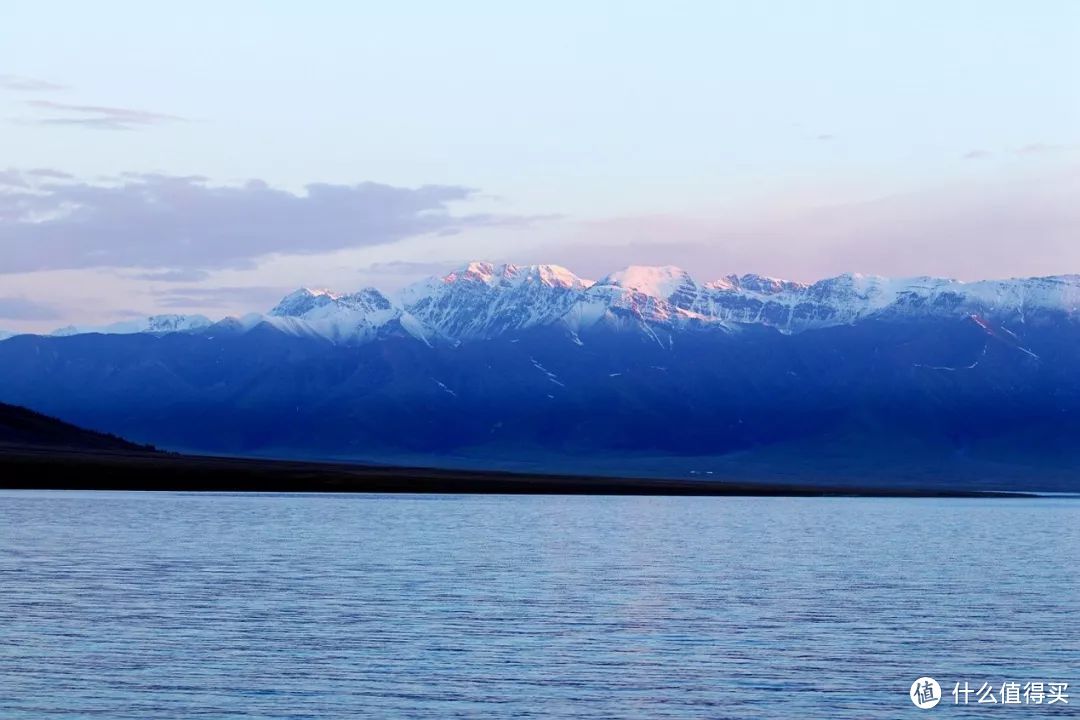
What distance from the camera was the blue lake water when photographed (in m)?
36.8

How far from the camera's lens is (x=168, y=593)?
179 feet

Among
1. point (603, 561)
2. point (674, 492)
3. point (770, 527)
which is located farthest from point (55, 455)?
point (603, 561)

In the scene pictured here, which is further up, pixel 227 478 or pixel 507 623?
pixel 227 478

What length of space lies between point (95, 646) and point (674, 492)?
153169 mm

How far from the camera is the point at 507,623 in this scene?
48656mm

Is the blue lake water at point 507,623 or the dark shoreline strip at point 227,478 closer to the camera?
the blue lake water at point 507,623

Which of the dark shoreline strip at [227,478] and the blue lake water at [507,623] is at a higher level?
the dark shoreline strip at [227,478]

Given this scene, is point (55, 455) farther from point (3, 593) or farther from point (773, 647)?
point (773, 647)

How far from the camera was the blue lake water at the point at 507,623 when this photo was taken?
36812 mm

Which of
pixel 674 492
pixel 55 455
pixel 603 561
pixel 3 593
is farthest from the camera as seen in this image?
pixel 674 492

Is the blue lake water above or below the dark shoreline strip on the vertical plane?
below

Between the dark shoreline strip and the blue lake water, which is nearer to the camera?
the blue lake water

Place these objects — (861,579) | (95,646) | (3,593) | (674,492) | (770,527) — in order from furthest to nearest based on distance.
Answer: (674,492) < (770,527) < (861,579) < (3,593) < (95,646)

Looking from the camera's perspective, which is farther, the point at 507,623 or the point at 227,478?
the point at 227,478
